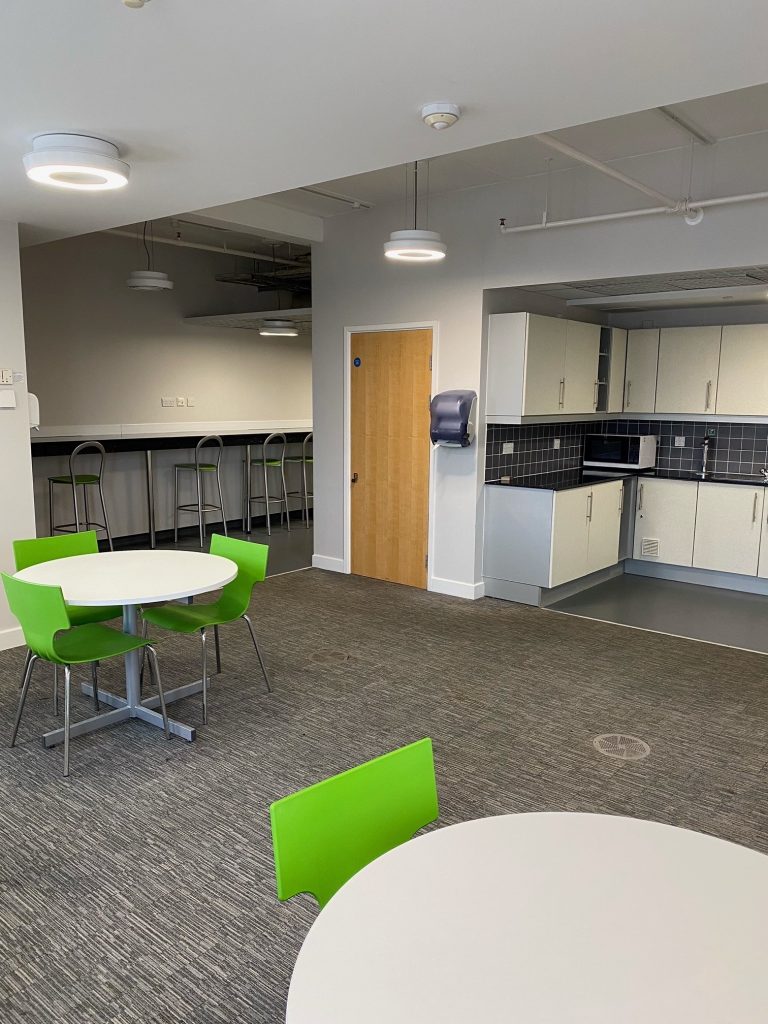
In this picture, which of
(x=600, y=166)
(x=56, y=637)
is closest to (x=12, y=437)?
(x=56, y=637)

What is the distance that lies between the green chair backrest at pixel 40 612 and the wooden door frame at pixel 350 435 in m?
3.36

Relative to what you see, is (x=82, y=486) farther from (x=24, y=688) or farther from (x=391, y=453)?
(x=24, y=688)

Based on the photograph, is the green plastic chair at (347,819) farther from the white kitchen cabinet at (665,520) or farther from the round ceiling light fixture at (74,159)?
the white kitchen cabinet at (665,520)

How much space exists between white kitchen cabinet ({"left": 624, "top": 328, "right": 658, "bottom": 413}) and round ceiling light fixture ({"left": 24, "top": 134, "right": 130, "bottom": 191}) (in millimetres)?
4775

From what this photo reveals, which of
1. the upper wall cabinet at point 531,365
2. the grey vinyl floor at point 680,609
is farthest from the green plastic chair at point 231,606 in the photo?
the grey vinyl floor at point 680,609

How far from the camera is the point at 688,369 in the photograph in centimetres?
640

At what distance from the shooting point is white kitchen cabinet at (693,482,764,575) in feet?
20.0

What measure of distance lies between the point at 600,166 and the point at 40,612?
3.56 meters

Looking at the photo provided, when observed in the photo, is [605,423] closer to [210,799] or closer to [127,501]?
[127,501]

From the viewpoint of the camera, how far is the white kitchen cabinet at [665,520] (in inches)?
255

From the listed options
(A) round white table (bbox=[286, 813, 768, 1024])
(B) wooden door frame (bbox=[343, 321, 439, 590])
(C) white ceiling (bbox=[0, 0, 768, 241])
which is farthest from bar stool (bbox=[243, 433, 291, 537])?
(A) round white table (bbox=[286, 813, 768, 1024])

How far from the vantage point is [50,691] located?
164 inches

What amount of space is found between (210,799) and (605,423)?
18.0ft

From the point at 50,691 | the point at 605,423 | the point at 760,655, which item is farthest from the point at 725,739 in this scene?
the point at 605,423
